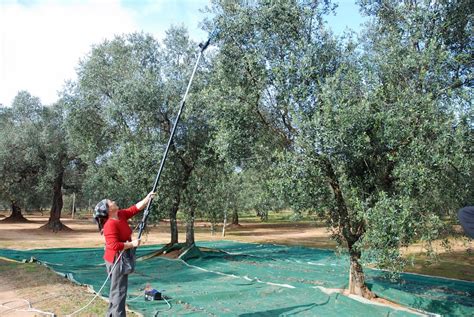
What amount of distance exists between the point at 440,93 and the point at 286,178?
3.67 metres

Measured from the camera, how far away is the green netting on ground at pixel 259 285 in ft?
28.4

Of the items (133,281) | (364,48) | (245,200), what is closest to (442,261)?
(364,48)

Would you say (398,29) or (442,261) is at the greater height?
(398,29)

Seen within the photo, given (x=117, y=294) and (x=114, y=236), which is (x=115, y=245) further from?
(x=117, y=294)

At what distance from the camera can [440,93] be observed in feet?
27.9

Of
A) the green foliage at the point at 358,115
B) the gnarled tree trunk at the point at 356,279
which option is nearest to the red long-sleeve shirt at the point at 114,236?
the green foliage at the point at 358,115

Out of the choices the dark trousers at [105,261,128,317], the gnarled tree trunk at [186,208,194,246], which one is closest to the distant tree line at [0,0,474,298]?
the gnarled tree trunk at [186,208,194,246]

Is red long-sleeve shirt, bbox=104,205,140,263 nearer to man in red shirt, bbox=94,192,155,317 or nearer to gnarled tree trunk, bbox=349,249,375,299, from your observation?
man in red shirt, bbox=94,192,155,317

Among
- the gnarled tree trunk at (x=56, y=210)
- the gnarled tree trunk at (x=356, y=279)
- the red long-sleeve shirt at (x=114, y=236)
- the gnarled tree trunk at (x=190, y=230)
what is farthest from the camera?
the gnarled tree trunk at (x=56, y=210)

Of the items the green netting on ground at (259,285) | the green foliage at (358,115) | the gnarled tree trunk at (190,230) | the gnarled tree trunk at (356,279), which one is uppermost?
the green foliage at (358,115)

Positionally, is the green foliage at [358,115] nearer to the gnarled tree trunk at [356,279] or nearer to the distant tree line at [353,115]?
the distant tree line at [353,115]

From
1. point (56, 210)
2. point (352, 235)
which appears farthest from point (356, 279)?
point (56, 210)

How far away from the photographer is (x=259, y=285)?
10.8 m

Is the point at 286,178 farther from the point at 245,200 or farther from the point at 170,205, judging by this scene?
the point at 245,200
